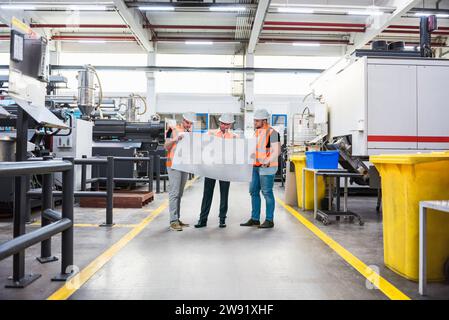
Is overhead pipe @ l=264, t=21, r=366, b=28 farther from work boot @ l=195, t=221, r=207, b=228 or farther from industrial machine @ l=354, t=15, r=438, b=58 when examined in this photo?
work boot @ l=195, t=221, r=207, b=228

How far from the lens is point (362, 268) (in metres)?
2.80

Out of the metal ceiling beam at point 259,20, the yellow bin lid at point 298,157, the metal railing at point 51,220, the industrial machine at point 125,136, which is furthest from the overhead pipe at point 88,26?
the metal railing at point 51,220

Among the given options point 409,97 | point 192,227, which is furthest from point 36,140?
point 409,97

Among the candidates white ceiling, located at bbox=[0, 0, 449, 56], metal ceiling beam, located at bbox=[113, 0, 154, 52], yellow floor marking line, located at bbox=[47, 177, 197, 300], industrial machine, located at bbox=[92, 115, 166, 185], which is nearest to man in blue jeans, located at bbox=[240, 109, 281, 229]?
yellow floor marking line, located at bbox=[47, 177, 197, 300]

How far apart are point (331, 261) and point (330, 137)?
3044 mm

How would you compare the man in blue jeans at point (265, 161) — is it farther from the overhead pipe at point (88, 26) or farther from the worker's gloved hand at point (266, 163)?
the overhead pipe at point (88, 26)

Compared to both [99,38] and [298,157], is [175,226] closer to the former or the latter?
[298,157]

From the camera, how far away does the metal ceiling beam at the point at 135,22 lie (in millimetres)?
9178

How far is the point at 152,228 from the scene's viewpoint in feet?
14.1

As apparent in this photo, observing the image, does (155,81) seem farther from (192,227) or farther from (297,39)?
(192,227)

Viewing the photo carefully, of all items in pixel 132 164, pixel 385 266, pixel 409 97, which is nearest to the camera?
pixel 385 266

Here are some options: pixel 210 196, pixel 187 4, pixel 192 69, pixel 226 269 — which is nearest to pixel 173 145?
pixel 210 196

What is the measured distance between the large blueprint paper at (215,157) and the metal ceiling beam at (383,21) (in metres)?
3.70
